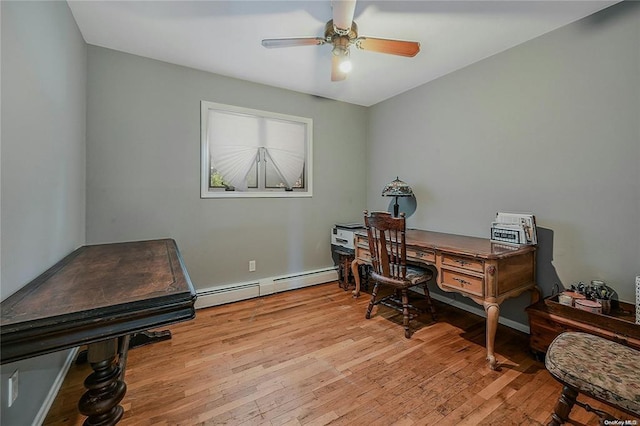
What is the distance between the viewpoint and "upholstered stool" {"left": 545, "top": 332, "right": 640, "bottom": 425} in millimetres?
1001

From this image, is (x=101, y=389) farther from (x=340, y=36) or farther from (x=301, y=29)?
(x=301, y=29)

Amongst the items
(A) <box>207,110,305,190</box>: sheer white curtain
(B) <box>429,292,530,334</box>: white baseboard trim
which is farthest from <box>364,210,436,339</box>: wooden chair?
(A) <box>207,110,305,190</box>: sheer white curtain

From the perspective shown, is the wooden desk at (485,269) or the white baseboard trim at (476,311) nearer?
the wooden desk at (485,269)

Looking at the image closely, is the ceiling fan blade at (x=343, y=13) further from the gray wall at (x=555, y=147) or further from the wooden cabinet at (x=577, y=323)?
the wooden cabinet at (x=577, y=323)

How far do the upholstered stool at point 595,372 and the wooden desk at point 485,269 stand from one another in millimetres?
504

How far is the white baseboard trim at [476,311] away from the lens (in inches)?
88.6

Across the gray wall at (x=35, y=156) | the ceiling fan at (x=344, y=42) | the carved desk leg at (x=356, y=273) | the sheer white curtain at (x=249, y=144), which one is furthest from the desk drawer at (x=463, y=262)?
the gray wall at (x=35, y=156)

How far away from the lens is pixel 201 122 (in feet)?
8.96

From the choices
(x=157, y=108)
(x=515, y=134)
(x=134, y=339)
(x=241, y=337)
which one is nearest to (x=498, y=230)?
(x=515, y=134)

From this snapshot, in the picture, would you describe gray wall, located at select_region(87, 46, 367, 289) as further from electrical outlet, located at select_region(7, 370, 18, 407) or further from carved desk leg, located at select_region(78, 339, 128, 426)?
carved desk leg, located at select_region(78, 339, 128, 426)

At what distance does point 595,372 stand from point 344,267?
7.77ft

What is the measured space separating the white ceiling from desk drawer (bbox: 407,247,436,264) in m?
1.78

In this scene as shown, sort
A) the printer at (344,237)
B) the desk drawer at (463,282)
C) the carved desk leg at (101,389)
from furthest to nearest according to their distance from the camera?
the printer at (344,237) → the desk drawer at (463,282) → the carved desk leg at (101,389)

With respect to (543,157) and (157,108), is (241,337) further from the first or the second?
(543,157)
